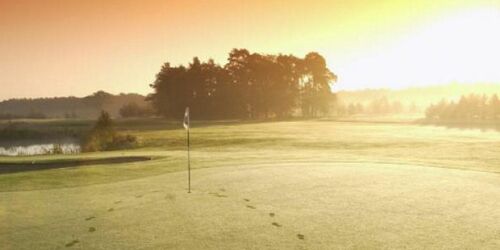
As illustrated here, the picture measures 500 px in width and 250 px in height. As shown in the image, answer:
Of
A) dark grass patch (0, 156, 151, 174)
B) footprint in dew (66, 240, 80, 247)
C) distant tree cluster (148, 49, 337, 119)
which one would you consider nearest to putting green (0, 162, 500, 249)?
footprint in dew (66, 240, 80, 247)

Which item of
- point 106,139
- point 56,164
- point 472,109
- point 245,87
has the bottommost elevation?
point 56,164

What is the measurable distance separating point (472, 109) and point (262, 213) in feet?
245

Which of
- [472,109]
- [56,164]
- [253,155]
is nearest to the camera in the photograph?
[56,164]

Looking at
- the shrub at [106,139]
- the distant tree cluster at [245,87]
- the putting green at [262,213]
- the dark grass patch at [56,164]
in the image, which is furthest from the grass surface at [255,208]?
the distant tree cluster at [245,87]

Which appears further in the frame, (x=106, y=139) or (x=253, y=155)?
(x=106, y=139)

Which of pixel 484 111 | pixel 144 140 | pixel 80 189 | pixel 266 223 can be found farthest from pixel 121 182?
pixel 484 111

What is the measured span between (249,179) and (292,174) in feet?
7.18

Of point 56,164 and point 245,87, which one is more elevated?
point 245,87

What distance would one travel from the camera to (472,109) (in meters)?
76.4

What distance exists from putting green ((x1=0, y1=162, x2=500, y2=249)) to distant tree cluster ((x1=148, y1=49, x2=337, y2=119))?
3033 inches

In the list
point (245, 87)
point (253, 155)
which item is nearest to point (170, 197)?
point (253, 155)

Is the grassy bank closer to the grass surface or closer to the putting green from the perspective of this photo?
the grass surface

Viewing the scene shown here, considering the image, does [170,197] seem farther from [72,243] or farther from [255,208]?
[72,243]

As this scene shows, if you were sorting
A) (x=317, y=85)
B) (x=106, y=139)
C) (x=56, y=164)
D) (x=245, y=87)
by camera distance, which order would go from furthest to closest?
(x=317, y=85), (x=245, y=87), (x=106, y=139), (x=56, y=164)
